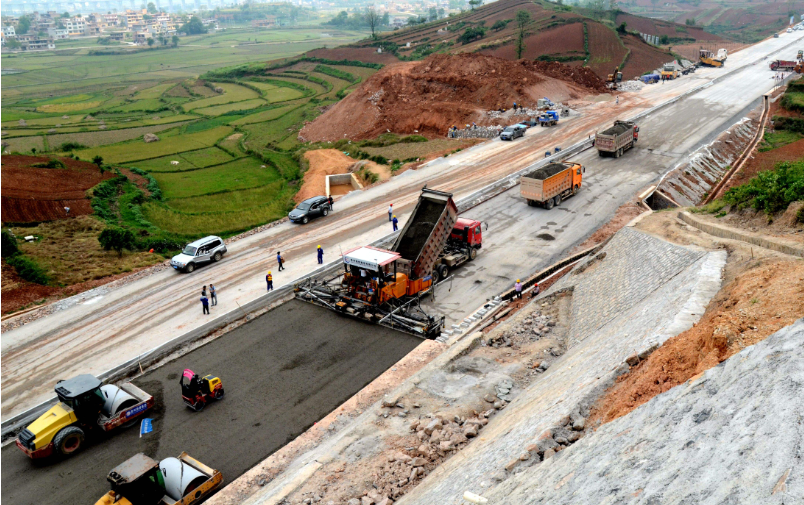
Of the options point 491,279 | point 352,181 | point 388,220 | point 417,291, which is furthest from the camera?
point 352,181

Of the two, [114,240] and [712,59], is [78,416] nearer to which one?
[114,240]

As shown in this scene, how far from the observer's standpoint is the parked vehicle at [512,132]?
169 ft

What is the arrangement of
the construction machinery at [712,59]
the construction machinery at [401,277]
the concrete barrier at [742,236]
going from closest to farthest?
the concrete barrier at [742,236]
the construction machinery at [401,277]
the construction machinery at [712,59]

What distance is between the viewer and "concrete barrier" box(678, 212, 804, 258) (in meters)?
17.4

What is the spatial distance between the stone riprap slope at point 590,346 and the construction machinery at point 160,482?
550 centimetres

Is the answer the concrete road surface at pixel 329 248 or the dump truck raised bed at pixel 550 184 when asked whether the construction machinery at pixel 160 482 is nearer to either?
the concrete road surface at pixel 329 248

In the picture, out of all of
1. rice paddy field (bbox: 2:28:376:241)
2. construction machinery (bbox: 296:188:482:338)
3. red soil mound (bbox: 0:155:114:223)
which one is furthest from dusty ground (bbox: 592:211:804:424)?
red soil mound (bbox: 0:155:114:223)

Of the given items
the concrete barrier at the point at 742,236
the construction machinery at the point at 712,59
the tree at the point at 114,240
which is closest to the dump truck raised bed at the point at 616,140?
the concrete barrier at the point at 742,236

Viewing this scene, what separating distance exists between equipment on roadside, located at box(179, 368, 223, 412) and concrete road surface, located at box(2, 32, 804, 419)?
5.28 m

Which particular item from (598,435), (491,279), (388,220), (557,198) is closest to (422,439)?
(598,435)

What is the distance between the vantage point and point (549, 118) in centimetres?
5522

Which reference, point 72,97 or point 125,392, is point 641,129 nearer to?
point 125,392

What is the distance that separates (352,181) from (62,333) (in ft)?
89.9

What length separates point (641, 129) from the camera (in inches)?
2046
